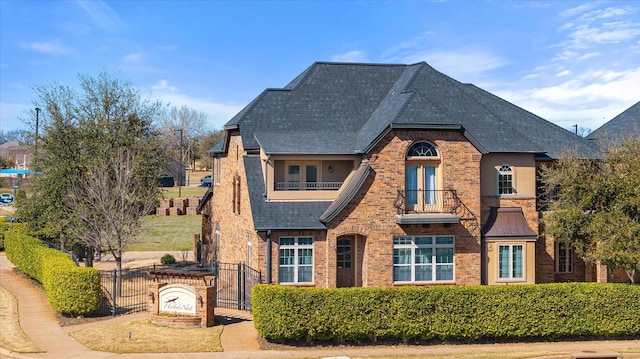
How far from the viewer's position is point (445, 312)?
19406 mm

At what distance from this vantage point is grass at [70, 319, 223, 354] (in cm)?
1830

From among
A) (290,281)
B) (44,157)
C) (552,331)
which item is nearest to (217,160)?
(44,157)

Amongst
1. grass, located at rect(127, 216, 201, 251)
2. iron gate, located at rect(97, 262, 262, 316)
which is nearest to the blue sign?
grass, located at rect(127, 216, 201, 251)

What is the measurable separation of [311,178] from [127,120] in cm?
1136

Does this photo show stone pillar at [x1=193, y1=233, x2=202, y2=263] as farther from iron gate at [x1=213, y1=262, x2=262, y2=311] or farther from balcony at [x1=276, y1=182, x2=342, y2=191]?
balcony at [x1=276, y1=182, x2=342, y2=191]

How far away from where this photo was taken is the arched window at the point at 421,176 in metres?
24.3

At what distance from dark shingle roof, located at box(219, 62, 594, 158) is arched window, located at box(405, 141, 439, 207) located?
108cm

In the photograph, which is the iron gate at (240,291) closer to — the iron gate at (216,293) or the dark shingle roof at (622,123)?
the iron gate at (216,293)

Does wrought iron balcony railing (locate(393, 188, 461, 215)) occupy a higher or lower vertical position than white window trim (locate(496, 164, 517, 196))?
lower

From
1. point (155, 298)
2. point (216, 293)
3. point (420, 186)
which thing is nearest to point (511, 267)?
point (420, 186)

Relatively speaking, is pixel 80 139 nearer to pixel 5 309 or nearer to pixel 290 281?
pixel 5 309

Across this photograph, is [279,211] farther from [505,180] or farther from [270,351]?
[505,180]

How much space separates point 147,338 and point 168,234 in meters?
29.3

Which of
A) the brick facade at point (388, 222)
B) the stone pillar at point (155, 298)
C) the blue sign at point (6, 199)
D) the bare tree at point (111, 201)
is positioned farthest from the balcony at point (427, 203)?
the blue sign at point (6, 199)
